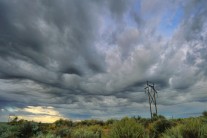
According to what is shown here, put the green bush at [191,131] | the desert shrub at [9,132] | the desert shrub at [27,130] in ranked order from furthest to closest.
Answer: the desert shrub at [27,130]
the desert shrub at [9,132]
the green bush at [191,131]

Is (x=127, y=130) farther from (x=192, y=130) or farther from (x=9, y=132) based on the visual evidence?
(x=9, y=132)

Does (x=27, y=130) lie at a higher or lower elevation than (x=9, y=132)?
higher

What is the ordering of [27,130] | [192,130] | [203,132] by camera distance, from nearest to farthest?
[203,132]
[192,130]
[27,130]

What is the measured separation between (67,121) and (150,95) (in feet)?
90.9

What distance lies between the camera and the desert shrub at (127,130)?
8.91 m

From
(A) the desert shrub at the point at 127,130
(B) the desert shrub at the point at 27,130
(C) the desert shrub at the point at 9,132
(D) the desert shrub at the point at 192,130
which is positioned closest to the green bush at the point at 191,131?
(D) the desert shrub at the point at 192,130

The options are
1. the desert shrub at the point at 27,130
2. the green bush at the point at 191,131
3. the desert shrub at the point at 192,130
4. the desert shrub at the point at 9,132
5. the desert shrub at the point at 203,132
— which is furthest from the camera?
the desert shrub at the point at 27,130

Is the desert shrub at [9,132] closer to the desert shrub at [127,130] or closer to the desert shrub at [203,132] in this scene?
the desert shrub at [127,130]

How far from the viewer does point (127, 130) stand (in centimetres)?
902

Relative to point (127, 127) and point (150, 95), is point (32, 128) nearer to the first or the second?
point (127, 127)

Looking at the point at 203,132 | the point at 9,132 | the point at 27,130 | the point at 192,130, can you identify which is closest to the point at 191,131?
the point at 192,130

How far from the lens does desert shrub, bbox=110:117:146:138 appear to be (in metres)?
8.91

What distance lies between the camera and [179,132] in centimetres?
937

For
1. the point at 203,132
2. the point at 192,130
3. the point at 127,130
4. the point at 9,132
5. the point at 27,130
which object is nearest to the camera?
the point at 203,132
